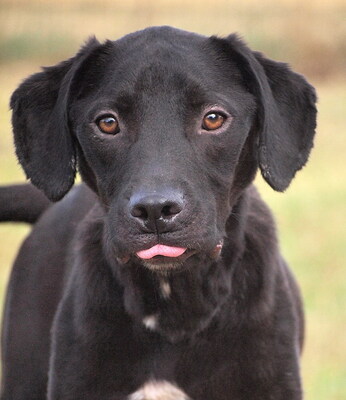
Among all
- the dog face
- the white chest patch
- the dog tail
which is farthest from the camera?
the dog tail

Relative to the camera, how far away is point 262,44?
22484mm

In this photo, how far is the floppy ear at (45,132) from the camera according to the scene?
4141mm

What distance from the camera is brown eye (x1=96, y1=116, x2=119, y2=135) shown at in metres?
3.90

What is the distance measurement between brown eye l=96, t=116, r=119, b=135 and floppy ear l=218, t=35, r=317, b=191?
1.83 ft

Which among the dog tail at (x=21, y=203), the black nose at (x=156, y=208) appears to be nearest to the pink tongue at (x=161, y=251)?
the black nose at (x=156, y=208)

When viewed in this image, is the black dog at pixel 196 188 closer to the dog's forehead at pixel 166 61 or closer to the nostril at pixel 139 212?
the dog's forehead at pixel 166 61

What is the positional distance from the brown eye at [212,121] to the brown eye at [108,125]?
0.32 m

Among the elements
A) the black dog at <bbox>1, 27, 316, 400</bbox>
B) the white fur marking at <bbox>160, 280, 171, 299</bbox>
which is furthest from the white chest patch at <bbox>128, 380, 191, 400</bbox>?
the white fur marking at <bbox>160, 280, 171, 299</bbox>

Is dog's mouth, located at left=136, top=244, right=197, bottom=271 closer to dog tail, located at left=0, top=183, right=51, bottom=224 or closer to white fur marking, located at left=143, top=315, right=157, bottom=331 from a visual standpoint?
white fur marking, located at left=143, top=315, right=157, bottom=331

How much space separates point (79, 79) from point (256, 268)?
3.34 ft

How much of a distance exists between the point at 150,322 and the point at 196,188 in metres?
0.68

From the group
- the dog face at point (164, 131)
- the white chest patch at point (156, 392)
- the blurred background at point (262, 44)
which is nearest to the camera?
the dog face at point (164, 131)

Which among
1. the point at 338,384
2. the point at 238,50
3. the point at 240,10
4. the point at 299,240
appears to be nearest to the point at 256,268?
the point at 238,50

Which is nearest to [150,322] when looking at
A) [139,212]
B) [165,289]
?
[165,289]
